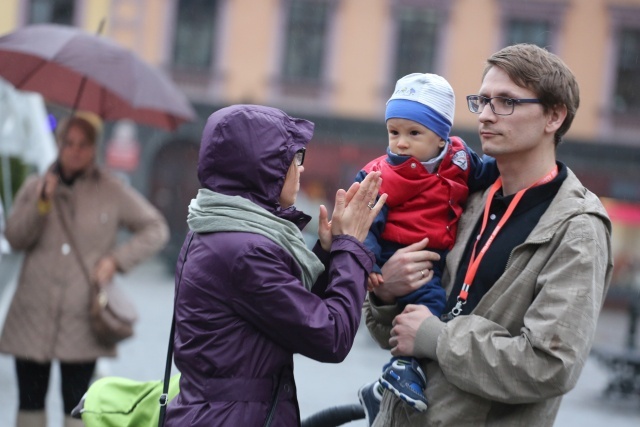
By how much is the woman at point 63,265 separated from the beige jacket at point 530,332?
3001 millimetres

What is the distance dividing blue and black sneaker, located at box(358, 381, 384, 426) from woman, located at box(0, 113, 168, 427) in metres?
2.46

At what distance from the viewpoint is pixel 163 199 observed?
92.8ft

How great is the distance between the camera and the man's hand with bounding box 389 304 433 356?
2828mm

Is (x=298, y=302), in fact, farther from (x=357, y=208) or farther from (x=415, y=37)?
(x=415, y=37)

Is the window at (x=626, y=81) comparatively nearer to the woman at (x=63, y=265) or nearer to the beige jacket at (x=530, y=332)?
the woman at (x=63, y=265)

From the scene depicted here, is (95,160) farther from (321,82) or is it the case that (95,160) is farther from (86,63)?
(321,82)

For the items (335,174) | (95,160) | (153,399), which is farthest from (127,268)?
(335,174)

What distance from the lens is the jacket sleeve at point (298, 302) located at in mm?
2730

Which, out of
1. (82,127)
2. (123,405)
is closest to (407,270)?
(123,405)

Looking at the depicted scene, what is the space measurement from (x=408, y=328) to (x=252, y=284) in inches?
18.2

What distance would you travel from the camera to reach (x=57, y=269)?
5.58 meters

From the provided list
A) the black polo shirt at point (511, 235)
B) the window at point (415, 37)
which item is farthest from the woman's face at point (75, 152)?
the window at point (415, 37)

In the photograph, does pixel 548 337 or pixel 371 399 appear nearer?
pixel 548 337

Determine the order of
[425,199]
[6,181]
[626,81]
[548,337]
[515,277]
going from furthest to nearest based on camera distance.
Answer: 1. [626,81]
2. [6,181]
3. [425,199]
4. [515,277]
5. [548,337]
